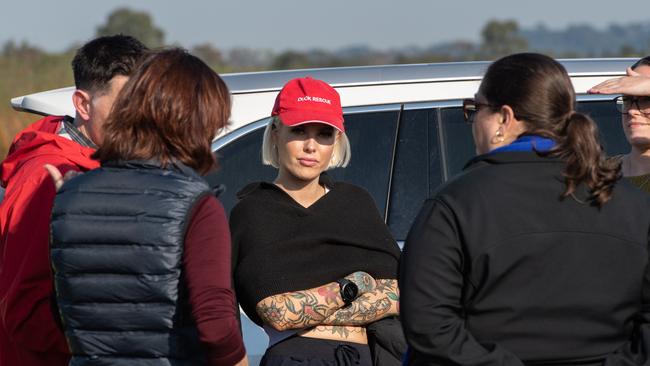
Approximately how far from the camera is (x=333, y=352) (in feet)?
10.9

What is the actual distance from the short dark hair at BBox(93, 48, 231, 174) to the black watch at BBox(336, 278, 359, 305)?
72 cm

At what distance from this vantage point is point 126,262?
263 centimetres

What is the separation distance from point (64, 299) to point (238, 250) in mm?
786

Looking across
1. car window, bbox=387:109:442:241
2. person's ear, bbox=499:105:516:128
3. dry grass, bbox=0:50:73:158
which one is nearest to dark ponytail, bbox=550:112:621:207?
person's ear, bbox=499:105:516:128

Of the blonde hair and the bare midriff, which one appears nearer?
the bare midriff

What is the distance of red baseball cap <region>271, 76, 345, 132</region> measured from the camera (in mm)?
3531

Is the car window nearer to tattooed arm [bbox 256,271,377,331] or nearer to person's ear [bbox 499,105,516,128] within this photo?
tattooed arm [bbox 256,271,377,331]

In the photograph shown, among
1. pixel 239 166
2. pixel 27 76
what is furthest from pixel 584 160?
pixel 27 76

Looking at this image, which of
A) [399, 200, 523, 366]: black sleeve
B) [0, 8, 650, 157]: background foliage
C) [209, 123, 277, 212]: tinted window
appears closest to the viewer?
[399, 200, 523, 366]: black sleeve

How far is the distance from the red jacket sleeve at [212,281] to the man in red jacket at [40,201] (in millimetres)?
430

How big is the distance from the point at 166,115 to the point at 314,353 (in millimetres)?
968

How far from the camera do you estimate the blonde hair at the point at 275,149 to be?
3662 mm

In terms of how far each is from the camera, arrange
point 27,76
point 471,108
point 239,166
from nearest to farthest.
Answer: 1. point 471,108
2. point 239,166
3. point 27,76

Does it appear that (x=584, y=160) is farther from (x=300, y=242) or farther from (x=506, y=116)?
(x=300, y=242)
